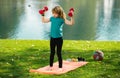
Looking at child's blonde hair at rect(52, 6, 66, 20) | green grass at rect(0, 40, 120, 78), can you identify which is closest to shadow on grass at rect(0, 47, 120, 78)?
green grass at rect(0, 40, 120, 78)

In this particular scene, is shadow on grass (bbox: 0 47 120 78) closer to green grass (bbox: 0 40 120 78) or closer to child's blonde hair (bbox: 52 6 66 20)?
green grass (bbox: 0 40 120 78)

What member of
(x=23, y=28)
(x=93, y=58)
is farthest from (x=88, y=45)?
(x=23, y=28)

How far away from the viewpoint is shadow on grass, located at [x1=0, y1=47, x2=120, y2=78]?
13492mm

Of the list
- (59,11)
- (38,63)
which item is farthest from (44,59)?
(59,11)

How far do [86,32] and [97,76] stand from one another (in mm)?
68337

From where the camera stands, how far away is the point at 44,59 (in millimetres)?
16469

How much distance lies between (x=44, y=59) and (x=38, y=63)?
1.01m

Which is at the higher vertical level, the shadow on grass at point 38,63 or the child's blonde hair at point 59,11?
the child's blonde hair at point 59,11

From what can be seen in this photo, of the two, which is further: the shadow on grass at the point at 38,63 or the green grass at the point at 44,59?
the shadow on grass at the point at 38,63

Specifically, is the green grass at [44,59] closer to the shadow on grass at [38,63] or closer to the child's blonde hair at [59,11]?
the shadow on grass at [38,63]

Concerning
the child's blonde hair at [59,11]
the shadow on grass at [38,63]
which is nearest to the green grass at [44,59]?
the shadow on grass at [38,63]

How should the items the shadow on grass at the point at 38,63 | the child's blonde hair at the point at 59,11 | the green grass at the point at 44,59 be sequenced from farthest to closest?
the shadow on grass at the point at 38,63 < the green grass at the point at 44,59 < the child's blonde hair at the point at 59,11

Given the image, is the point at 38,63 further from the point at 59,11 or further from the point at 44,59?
the point at 59,11

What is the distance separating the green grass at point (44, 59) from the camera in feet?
43.8
